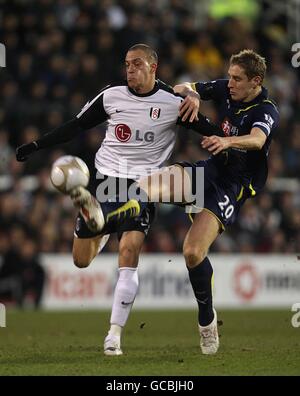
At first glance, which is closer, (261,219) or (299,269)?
(299,269)

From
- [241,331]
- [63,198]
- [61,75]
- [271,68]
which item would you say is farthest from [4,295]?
[271,68]

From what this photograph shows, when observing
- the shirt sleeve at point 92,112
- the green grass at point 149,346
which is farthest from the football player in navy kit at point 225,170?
the shirt sleeve at point 92,112

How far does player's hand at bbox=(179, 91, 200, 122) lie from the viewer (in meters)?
8.52

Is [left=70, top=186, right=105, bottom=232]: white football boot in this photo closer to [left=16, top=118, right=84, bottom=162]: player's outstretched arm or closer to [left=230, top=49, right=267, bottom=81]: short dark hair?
[left=16, top=118, right=84, bottom=162]: player's outstretched arm

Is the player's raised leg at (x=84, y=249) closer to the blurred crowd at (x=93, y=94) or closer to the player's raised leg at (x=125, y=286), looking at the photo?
the player's raised leg at (x=125, y=286)

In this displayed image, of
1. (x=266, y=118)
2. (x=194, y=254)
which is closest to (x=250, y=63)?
(x=266, y=118)

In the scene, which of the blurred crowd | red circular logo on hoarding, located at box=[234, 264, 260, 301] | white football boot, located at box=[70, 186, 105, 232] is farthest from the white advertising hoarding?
white football boot, located at box=[70, 186, 105, 232]

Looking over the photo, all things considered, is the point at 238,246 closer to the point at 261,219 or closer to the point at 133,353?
the point at 261,219

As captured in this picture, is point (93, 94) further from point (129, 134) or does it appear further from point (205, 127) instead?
point (205, 127)

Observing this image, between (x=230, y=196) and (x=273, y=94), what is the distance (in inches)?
377

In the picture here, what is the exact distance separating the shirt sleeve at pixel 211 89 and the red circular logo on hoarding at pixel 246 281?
23.5ft

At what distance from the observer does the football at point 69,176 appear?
7953 mm

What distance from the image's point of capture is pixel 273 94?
17.9 m

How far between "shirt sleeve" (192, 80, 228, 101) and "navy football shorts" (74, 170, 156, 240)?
3.58ft
